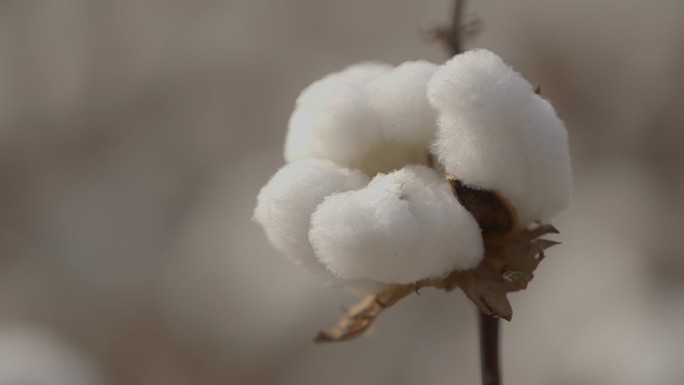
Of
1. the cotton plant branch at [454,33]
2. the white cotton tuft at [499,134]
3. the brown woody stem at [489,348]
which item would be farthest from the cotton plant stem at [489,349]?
the cotton plant branch at [454,33]

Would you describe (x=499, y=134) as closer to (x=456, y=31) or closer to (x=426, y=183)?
(x=426, y=183)

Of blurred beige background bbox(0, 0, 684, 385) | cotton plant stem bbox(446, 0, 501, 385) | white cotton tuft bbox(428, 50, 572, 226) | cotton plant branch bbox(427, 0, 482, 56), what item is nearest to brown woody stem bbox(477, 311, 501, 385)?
cotton plant stem bbox(446, 0, 501, 385)

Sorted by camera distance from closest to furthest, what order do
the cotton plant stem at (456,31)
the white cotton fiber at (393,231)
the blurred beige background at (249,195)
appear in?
1. the white cotton fiber at (393,231)
2. the cotton plant stem at (456,31)
3. the blurred beige background at (249,195)

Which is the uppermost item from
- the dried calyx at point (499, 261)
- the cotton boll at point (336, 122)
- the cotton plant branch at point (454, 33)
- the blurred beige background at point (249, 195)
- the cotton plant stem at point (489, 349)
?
the cotton plant branch at point (454, 33)

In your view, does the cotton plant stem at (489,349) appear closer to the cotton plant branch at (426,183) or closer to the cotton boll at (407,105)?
the cotton plant branch at (426,183)

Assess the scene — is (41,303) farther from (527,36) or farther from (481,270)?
(481,270)

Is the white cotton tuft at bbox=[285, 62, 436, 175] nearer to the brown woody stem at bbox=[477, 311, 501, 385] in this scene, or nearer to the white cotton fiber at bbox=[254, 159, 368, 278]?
the white cotton fiber at bbox=[254, 159, 368, 278]

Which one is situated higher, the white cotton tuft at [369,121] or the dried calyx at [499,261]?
the white cotton tuft at [369,121]
